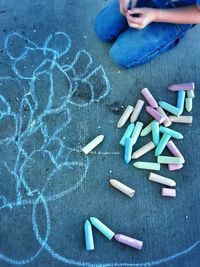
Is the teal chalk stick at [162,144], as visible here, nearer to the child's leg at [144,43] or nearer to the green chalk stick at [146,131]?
the green chalk stick at [146,131]

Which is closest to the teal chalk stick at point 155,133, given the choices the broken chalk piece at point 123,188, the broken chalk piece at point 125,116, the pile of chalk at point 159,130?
the pile of chalk at point 159,130

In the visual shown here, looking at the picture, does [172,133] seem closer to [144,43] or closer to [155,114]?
[155,114]

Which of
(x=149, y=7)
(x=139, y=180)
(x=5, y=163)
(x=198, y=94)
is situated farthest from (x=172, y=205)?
(x=149, y=7)

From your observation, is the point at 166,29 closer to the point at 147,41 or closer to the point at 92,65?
the point at 147,41

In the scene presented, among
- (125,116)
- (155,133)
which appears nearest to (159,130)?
(155,133)

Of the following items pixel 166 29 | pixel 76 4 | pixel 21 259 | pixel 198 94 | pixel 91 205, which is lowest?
pixel 21 259

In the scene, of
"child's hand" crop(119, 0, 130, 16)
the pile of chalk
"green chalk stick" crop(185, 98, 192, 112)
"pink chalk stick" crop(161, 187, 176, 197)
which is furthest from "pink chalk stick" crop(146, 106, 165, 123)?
"child's hand" crop(119, 0, 130, 16)

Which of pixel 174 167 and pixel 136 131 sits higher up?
pixel 136 131
